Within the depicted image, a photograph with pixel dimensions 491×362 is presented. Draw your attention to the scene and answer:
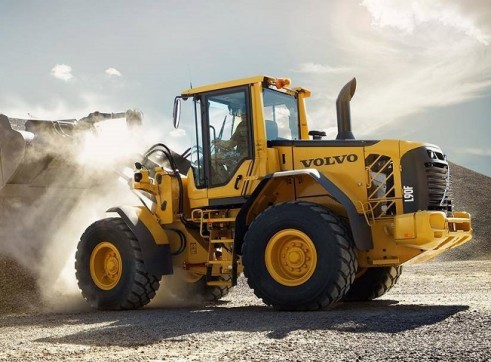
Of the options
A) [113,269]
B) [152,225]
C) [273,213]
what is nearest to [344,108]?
[273,213]

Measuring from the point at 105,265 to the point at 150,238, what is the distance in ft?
2.94

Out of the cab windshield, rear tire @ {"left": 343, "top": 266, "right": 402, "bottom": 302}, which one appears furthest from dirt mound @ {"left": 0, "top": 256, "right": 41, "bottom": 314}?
rear tire @ {"left": 343, "top": 266, "right": 402, "bottom": 302}

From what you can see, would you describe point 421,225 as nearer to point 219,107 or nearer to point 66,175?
point 219,107

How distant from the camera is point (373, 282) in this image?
33.3 feet

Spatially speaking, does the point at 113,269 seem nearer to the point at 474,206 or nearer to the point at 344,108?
the point at 344,108

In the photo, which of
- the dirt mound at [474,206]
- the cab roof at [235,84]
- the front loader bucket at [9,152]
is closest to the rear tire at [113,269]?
the front loader bucket at [9,152]

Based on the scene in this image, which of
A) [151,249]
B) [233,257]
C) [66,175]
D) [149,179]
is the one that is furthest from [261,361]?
[66,175]

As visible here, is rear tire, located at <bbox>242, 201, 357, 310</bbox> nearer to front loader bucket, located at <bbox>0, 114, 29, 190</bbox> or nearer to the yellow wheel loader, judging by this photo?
the yellow wheel loader

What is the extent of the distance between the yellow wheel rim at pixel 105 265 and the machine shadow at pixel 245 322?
42.6 inches

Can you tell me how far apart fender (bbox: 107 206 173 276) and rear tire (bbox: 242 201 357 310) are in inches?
65.5

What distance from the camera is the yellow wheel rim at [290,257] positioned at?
8.53 meters

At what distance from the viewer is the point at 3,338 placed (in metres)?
7.43

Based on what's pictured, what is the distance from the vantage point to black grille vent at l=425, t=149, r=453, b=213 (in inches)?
345

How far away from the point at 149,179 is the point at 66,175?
192 cm
